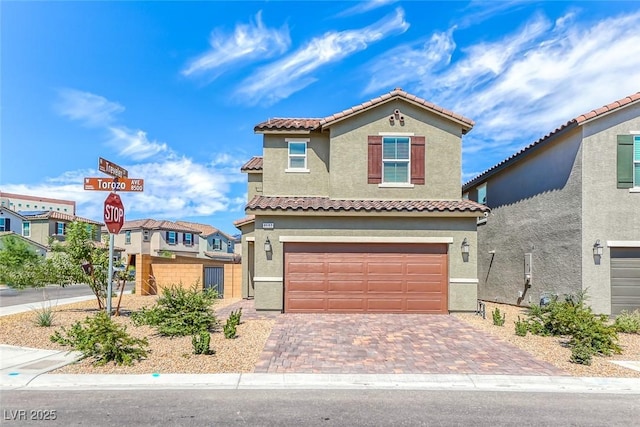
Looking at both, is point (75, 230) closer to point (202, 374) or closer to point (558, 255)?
point (202, 374)

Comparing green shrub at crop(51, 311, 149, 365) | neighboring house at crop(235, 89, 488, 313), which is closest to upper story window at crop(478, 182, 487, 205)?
neighboring house at crop(235, 89, 488, 313)

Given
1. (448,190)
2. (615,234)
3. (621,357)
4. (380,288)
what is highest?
(448,190)

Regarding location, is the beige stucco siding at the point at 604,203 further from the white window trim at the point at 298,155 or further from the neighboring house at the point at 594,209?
the white window trim at the point at 298,155

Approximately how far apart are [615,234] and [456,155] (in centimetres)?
552

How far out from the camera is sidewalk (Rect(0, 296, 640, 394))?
620 centimetres

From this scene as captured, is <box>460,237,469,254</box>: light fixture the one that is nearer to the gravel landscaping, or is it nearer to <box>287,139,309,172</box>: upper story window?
the gravel landscaping

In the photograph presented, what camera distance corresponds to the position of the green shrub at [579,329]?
8.04 metres

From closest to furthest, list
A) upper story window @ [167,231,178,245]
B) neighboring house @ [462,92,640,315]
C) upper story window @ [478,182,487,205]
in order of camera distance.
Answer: neighboring house @ [462,92,640,315] < upper story window @ [478,182,487,205] < upper story window @ [167,231,178,245]

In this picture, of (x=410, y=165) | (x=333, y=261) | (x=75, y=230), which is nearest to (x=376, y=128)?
(x=410, y=165)

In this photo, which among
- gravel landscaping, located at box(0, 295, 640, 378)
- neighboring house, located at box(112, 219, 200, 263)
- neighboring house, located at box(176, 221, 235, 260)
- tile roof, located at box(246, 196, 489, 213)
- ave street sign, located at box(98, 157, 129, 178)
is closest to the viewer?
gravel landscaping, located at box(0, 295, 640, 378)

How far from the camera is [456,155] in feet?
45.9

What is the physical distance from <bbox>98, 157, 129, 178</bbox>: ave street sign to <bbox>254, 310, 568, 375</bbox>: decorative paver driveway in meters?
5.67

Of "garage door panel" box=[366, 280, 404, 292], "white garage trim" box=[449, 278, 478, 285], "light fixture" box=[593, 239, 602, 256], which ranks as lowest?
"garage door panel" box=[366, 280, 404, 292]

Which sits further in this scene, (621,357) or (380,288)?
(380,288)
